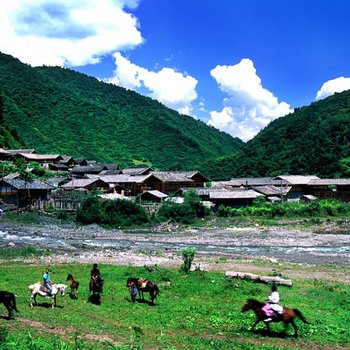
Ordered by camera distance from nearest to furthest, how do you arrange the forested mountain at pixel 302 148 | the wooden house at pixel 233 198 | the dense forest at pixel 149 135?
the wooden house at pixel 233 198 < the forested mountain at pixel 302 148 < the dense forest at pixel 149 135

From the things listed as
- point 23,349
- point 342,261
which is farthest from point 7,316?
point 342,261

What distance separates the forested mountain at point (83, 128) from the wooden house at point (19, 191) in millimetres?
65535

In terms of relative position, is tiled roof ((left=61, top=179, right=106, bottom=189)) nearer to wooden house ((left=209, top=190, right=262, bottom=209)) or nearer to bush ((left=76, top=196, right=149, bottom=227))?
bush ((left=76, top=196, right=149, bottom=227))

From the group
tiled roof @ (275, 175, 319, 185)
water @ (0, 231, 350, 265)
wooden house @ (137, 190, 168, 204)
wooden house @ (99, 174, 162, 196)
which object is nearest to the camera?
water @ (0, 231, 350, 265)

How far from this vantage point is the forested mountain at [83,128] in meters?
145

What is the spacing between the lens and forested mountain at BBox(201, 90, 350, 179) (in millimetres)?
117188

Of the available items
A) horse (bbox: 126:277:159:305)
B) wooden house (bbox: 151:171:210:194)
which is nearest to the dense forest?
wooden house (bbox: 151:171:210:194)

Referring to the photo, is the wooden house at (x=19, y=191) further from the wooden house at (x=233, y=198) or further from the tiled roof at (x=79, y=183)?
the wooden house at (x=233, y=198)

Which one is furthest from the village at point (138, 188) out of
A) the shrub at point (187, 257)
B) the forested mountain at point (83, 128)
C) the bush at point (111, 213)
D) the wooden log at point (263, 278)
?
the wooden log at point (263, 278)

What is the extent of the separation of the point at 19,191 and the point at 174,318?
5479 cm

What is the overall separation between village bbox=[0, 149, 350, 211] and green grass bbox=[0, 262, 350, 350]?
44.0 meters

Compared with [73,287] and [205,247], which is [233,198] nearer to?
[205,247]

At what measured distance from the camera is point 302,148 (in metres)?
127

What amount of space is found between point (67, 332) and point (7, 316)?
8.34ft
